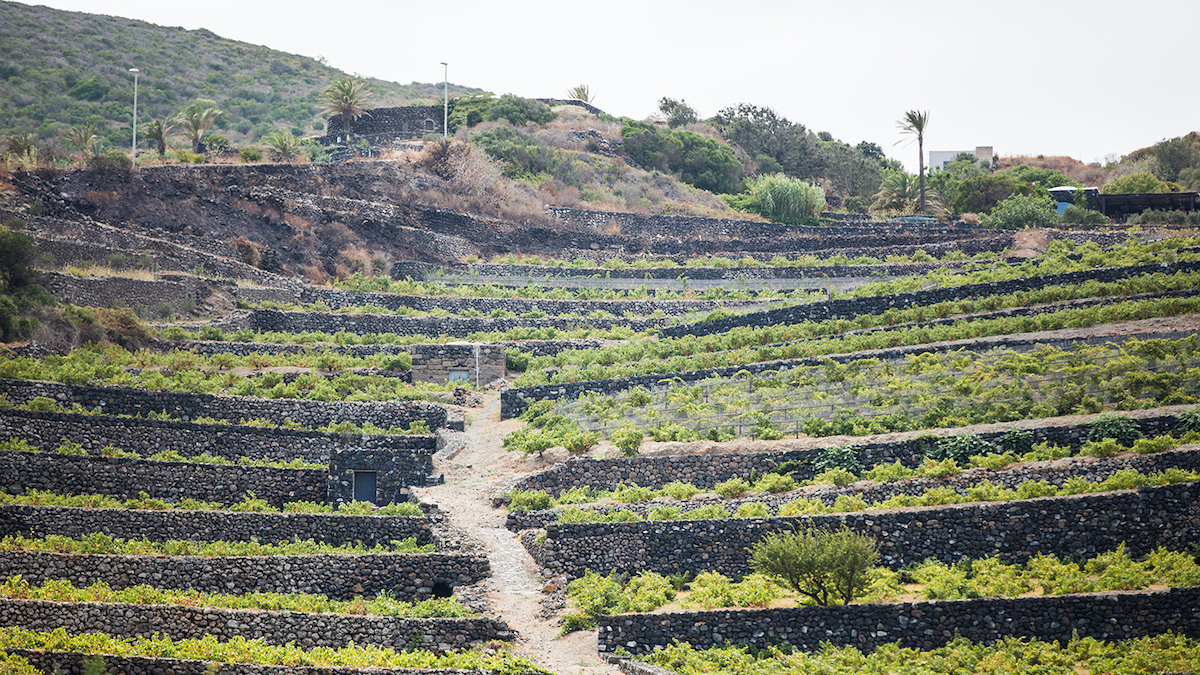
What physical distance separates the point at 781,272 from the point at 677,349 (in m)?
14.9

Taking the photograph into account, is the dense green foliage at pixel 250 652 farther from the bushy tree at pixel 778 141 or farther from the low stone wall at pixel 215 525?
the bushy tree at pixel 778 141

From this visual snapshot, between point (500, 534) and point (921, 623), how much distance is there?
31.6 feet

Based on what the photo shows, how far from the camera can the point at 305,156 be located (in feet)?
Result: 196

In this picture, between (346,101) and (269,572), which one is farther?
(346,101)

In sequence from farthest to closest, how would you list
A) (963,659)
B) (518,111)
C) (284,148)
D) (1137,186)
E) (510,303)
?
(518,111) < (1137,186) < (284,148) < (510,303) < (963,659)

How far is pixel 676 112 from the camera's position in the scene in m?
85.6

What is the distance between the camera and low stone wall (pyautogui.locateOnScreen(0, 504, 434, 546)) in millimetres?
23266

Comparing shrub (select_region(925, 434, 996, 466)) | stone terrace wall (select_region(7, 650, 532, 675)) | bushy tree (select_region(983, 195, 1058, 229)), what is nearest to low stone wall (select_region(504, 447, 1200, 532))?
shrub (select_region(925, 434, 996, 466))

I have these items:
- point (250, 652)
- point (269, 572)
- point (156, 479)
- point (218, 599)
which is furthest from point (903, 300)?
point (250, 652)

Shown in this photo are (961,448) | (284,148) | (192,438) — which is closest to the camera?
(961,448)

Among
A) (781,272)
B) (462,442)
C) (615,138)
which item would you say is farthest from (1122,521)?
(615,138)

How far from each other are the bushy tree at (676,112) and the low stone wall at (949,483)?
60532mm

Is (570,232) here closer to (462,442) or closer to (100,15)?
(462,442)

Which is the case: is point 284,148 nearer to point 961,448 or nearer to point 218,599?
point 218,599
